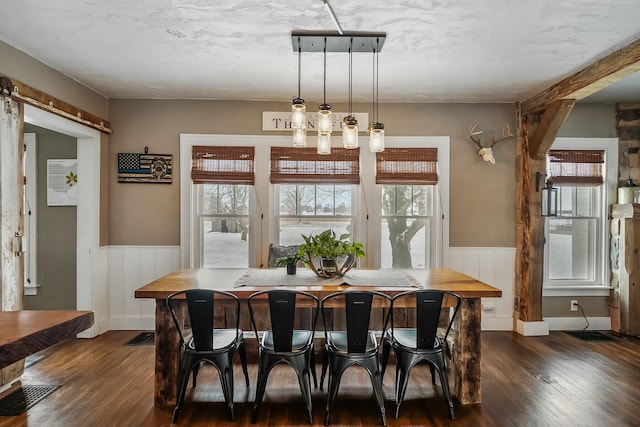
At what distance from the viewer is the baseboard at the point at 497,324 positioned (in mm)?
4793

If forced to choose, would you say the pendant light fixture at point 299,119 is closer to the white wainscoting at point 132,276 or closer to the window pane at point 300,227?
the window pane at point 300,227

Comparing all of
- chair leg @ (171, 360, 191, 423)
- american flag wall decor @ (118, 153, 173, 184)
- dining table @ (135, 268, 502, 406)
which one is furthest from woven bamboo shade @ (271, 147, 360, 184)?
chair leg @ (171, 360, 191, 423)

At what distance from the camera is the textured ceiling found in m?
2.64

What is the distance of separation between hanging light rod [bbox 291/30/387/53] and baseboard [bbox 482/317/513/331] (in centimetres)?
335

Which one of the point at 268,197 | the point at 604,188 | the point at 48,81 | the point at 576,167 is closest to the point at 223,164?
the point at 268,197

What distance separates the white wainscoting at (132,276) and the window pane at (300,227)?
4.09 feet

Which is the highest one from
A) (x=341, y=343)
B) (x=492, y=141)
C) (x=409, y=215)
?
(x=492, y=141)

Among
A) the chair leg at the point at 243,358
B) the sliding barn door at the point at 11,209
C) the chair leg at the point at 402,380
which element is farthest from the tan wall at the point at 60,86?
the chair leg at the point at 402,380

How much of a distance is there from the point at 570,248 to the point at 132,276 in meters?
5.22

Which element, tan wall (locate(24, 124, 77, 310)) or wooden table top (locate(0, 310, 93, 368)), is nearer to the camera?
wooden table top (locate(0, 310, 93, 368))

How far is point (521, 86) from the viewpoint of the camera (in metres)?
4.22

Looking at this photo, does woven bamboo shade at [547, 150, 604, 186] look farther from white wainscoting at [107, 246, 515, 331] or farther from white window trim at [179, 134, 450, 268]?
white wainscoting at [107, 246, 515, 331]

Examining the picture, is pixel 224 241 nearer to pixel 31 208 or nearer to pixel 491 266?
pixel 31 208

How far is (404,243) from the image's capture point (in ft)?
16.0
